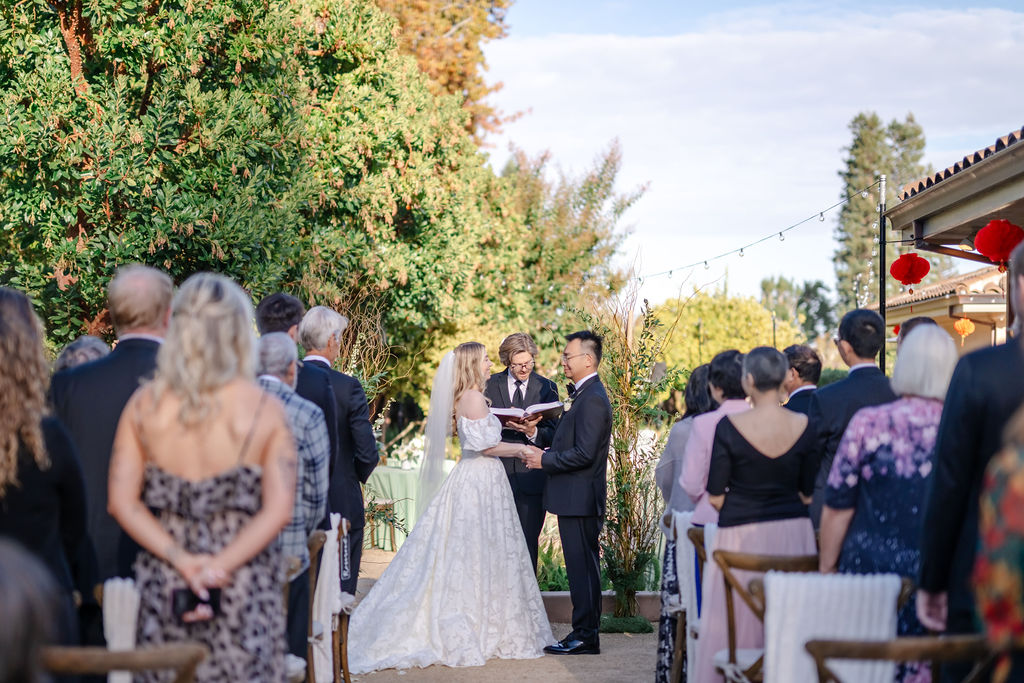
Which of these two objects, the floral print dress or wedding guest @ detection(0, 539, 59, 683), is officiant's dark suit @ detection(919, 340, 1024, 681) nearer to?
the floral print dress

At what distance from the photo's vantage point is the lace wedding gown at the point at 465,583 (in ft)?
23.1

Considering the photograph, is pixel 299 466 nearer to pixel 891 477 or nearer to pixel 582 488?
pixel 891 477

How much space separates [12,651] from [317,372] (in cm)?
335

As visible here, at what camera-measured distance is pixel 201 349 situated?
3.13 m

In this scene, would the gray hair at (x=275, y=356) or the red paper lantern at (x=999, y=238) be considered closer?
the gray hair at (x=275, y=356)

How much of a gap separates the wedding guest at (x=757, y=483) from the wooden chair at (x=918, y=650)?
155 cm

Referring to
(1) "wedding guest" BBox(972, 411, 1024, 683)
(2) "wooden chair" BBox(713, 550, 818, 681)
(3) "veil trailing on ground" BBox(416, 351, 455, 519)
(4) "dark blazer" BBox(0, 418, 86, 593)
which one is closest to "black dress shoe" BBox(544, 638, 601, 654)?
(3) "veil trailing on ground" BBox(416, 351, 455, 519)

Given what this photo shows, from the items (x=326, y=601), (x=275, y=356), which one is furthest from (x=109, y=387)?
(x=326, y=601)

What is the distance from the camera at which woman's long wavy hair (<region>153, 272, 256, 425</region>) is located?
3123 millimetres

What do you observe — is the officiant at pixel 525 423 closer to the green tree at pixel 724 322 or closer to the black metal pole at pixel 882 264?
the black metal pole at pixel 882 264

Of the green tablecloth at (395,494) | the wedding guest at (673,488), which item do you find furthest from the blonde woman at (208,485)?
the green tablecloth at (395,494)

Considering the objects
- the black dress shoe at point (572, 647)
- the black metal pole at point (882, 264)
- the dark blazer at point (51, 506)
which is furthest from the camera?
the black metal pole at point (882, 264)

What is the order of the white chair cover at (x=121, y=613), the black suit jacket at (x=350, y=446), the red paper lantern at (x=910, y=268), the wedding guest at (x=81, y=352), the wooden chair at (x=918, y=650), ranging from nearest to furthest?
the wooden chair at (x=918, y=650), the white chair cover at (x=121, y=613), the wedding guest at (x=81, y=352), the black suit jacket at (x=350, y=446), the red paper lantern at (x=910, y=268)

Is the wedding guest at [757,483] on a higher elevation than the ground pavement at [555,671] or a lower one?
higher
